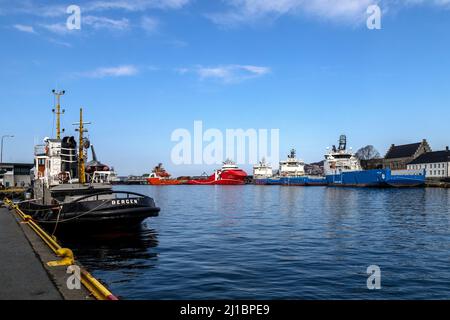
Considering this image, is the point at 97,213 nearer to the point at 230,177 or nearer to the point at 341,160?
the point at 341,160

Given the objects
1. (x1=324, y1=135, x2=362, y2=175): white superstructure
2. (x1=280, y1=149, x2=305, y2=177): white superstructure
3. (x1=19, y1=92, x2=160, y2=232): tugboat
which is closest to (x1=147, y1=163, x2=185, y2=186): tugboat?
(x1=280, y1=149, x2=305, y2=177): white superstructure

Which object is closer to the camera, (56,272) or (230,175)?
(56,272)

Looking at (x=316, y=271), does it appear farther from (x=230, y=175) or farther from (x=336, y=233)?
(x=230, y=175)

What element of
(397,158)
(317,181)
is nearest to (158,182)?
(317,181)

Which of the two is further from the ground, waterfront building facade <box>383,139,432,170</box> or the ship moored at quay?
waterfront building facade <box>383,139,432,170</box>

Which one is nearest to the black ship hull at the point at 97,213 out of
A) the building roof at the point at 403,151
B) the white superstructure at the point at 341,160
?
the white superstructure at the point at 341,160

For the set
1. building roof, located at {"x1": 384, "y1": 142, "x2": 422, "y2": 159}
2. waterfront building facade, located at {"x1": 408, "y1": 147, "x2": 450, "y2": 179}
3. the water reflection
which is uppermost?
building roof, located at {"x1": 384, "y1": 142, "x2": 422, "y2": 159}

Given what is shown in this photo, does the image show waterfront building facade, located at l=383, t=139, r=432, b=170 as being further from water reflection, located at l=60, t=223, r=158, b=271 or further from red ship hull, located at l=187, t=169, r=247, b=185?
water reflection, located at l=60, t=223, r=158, b=271

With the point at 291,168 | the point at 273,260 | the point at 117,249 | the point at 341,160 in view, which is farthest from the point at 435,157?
the point at 117,249

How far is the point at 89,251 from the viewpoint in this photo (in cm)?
1712

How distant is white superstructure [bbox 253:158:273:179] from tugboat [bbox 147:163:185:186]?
38.6 metres

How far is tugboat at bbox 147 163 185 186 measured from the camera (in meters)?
180
